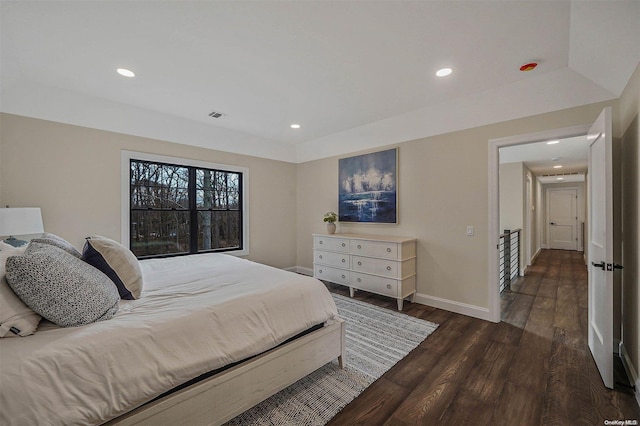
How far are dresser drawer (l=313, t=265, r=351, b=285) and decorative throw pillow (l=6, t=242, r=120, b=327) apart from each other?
2.99m

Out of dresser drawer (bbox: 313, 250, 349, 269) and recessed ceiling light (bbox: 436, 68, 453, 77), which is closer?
recessed ceiling light (bbox: 436, 68, 453, 77)

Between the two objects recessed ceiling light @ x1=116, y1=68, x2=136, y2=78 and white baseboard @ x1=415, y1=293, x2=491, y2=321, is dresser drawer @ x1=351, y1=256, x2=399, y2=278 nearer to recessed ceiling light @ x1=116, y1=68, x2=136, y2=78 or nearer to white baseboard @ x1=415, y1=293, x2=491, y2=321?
white baseboard @ x1=415, y1=293, x2=491, y2=321

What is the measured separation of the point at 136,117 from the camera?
136 inches

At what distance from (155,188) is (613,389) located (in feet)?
16.7

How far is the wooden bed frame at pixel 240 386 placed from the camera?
1295 millimetres

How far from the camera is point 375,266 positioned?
142 inches

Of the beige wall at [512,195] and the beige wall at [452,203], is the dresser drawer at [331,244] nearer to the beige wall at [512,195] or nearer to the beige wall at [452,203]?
the beige wall at [452,203]

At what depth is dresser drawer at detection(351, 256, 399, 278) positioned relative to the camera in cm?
345

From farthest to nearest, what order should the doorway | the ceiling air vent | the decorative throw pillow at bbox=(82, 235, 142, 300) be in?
1. the ceiling air vent
2. the doorway
3. the decorative throw pillow at bbox=(82, 235, 142, 300)

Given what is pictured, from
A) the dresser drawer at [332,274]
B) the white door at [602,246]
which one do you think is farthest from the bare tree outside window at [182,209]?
the white door at [602,246]

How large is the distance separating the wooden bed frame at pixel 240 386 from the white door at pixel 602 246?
1.95m

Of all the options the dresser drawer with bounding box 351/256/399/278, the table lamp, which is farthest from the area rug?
the table lamp

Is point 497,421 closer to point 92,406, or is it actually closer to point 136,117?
point 92,406

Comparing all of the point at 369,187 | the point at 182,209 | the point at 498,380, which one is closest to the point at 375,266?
the point at 369,187
